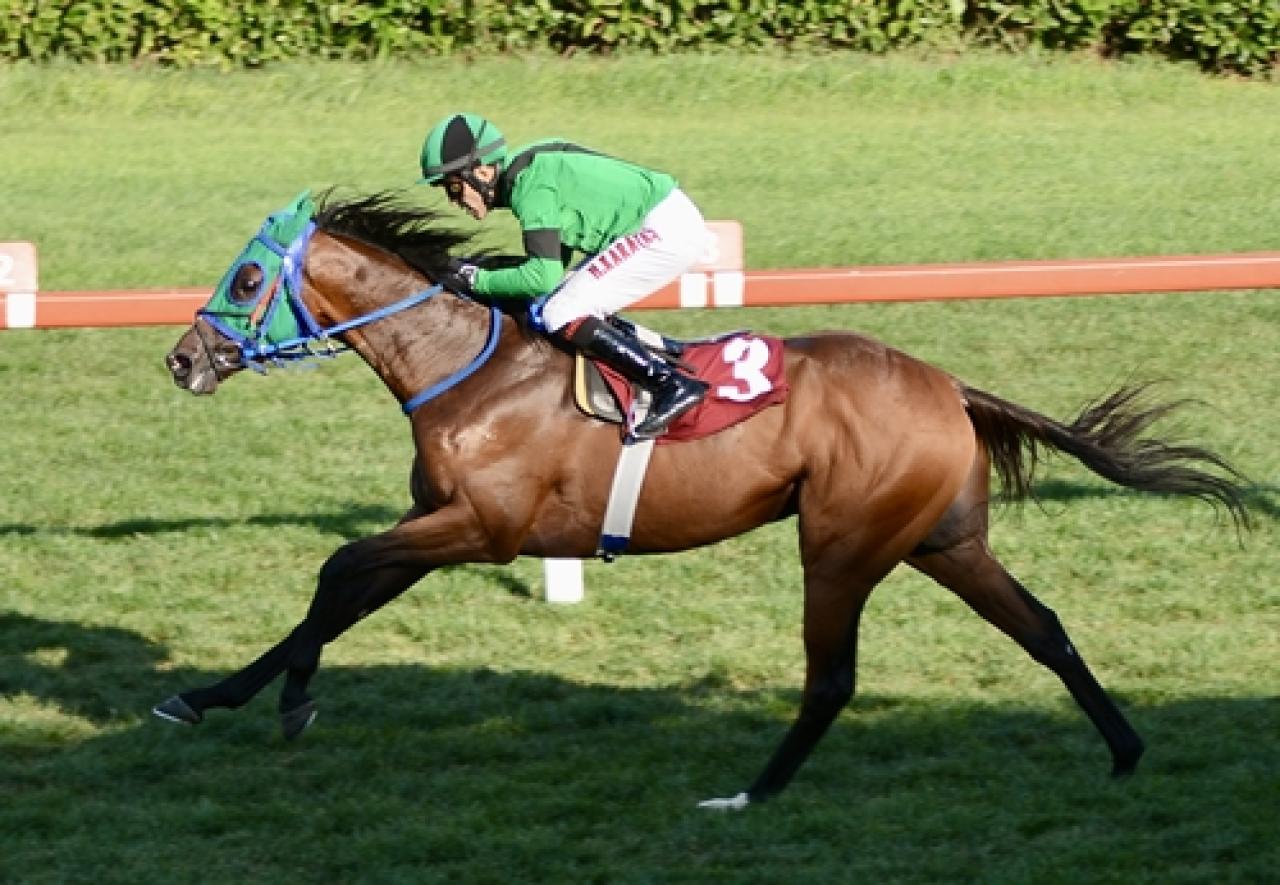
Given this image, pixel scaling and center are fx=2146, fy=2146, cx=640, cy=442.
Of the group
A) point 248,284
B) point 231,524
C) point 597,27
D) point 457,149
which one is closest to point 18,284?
point 231,524

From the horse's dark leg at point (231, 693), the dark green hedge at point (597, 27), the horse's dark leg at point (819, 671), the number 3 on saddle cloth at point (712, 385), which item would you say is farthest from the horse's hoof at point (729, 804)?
the dark green hedge at point (597, 27)

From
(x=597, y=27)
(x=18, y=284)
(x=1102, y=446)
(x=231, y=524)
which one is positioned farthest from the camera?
(x=597, y=27)

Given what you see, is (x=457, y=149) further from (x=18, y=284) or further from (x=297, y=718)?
(x=18, y=284)

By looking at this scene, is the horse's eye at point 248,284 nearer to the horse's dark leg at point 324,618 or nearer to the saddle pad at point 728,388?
the horse's dark leg at point 324,618

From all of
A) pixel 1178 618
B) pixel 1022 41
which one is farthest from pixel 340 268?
pixel 1022 41

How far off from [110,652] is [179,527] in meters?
1.42

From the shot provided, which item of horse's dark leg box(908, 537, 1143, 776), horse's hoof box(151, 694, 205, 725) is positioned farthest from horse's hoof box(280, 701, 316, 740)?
horse's dark leg box(908, 537, 1143, 776)

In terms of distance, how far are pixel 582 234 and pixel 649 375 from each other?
533 millimetres

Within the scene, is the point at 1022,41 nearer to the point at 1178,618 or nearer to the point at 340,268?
the point at 1178,618

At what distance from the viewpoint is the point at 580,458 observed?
20.1 feet

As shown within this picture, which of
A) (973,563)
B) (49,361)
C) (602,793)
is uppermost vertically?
(973,563)

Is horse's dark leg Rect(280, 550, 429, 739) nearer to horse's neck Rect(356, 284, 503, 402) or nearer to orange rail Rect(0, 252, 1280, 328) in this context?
horse's neck Rect(356, 284, 503, 402)

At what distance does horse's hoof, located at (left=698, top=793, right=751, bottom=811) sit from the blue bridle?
1.41 m

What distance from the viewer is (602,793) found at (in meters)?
6.19
